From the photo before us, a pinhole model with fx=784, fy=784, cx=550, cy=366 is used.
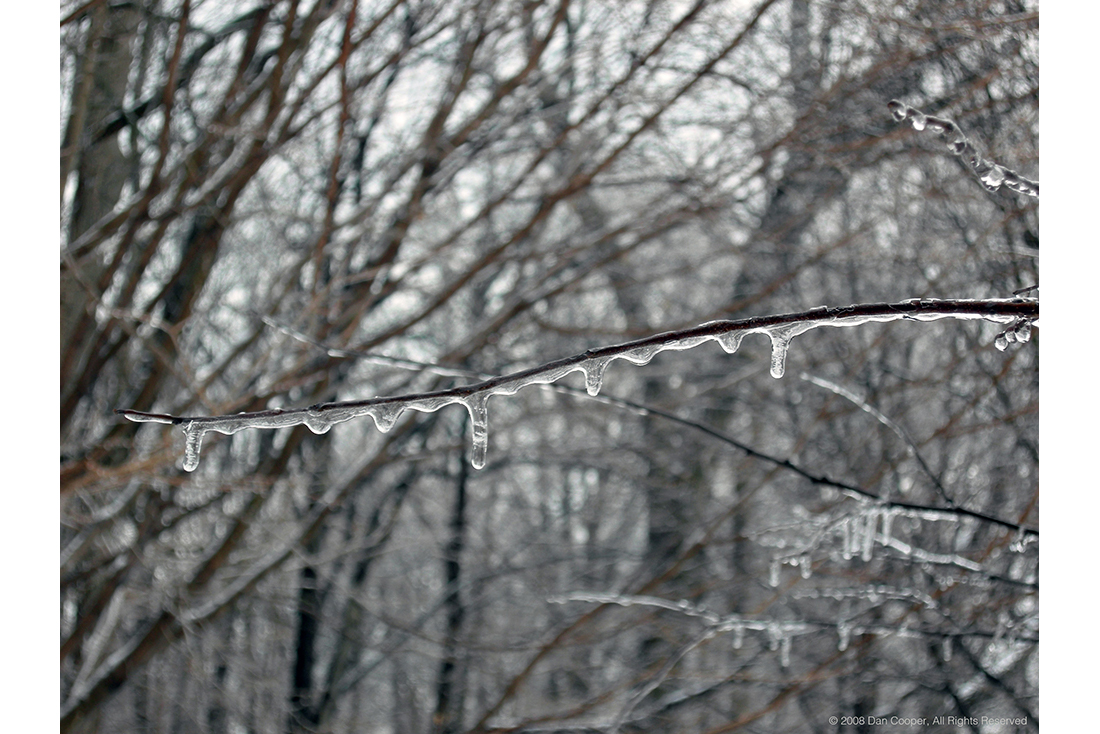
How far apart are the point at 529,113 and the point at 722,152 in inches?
26.7

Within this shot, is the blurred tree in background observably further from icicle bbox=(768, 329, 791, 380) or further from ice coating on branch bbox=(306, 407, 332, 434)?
ice coating on branch bbox=(306, 407, 332, 434)

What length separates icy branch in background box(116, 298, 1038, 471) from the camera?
0.50m

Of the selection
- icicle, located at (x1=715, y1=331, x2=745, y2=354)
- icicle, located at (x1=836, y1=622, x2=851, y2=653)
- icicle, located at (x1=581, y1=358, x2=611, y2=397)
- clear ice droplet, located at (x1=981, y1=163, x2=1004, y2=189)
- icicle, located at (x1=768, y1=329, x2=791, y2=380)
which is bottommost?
icicle, located at (x1=836, y1=622, x2=851, y2=653)

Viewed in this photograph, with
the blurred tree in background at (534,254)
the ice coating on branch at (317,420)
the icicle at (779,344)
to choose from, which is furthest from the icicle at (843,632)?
the ice coating on branch at (317,420)

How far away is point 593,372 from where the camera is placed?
2.00ft

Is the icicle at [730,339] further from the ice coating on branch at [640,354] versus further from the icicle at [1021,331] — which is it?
the icicle at [1021,331]

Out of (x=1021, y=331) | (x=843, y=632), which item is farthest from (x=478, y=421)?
(x=843, y=632)

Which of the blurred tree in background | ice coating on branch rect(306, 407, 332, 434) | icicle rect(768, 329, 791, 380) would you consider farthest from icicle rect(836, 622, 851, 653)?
ice coating on branch rect(306, 407, 332, 434)

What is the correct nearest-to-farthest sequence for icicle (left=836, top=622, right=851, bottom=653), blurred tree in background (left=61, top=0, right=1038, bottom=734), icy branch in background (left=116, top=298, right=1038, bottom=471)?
icy branch in background (left=116, top=298, right=1038, bottom=471) < icicle (left=836, top=622, right=851, bottom=653) < blurred tree in background (left=61, top=0, right=1038, bottom=734)

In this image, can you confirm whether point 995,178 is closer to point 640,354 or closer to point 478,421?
point 640,354

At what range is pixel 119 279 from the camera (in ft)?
8.63

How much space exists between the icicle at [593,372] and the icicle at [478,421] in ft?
0.26

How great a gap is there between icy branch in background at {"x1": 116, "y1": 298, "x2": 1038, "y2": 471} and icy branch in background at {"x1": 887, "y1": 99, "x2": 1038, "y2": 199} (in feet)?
0.64

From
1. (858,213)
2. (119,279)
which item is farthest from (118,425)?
(858,213)
